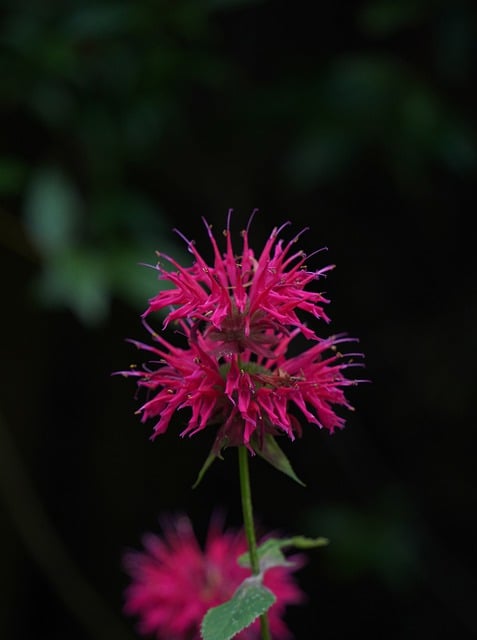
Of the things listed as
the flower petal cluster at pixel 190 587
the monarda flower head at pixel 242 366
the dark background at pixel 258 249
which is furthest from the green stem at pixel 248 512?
the dark background at pixel 258 249

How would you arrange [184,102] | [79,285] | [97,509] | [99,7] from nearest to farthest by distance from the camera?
1. [79,285]
2. [99,7]
3. [184,102]
4. [97,509]

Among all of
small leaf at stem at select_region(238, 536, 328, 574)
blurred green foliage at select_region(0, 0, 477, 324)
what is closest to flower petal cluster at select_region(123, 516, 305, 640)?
small leaf at stem at select_region(238, 536, 328, 574)

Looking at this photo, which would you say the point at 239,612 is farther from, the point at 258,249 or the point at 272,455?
the point at 258,249

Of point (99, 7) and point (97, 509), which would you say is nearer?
point (99, 7)

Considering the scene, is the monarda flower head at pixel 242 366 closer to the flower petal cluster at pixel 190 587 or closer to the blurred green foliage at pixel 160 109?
the flower petal cluster at pixel 190 587

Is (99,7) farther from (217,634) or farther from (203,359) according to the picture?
(217,634)

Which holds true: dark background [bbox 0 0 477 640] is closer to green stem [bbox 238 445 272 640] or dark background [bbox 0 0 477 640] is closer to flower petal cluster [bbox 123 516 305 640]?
flower petal cluster [bbox 123 516 305 640]

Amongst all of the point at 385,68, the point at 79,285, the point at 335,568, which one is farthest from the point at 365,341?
the point at 79,285

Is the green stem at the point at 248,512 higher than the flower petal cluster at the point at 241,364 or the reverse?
the reverse
